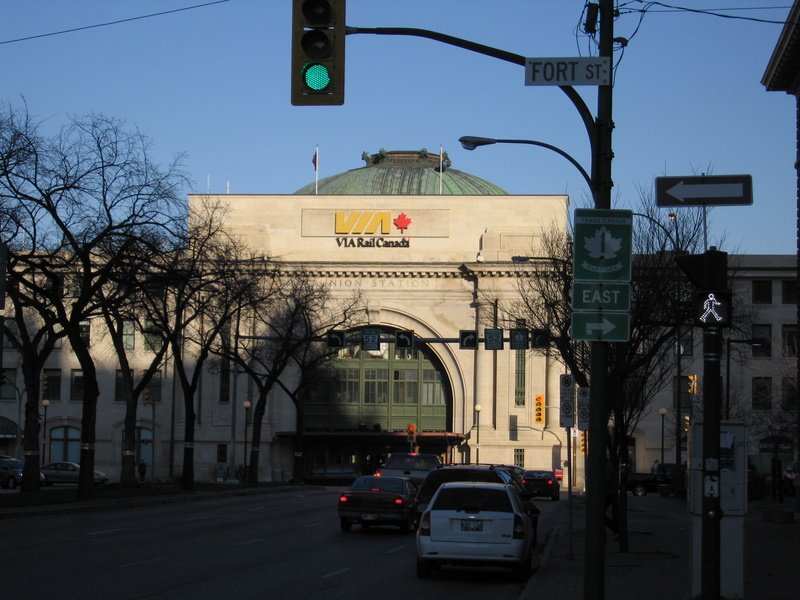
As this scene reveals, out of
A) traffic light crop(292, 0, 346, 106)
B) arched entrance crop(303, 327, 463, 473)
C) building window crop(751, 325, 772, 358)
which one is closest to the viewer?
traffic light crop(292, 0, 346, 106)

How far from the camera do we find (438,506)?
19797mm

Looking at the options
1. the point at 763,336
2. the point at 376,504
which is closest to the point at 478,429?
the point at 763,336

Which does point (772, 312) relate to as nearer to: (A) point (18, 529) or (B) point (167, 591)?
(A) point (18, 529)

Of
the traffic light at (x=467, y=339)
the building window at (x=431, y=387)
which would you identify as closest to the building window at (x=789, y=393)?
the building window at (x=431, y=387)

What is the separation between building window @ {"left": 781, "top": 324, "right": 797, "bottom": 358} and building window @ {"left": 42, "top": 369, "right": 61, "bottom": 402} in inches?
1870

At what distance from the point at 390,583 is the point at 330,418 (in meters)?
63.1

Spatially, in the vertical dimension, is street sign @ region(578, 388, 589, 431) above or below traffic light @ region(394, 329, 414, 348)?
below

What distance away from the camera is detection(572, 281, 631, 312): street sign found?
11211 mm

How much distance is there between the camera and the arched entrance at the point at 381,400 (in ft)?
264

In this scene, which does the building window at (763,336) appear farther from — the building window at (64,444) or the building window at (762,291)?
the building window at (64,444)

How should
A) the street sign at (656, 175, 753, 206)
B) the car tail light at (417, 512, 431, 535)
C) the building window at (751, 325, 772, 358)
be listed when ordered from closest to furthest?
the street sign at (656, 175, 753, 206), the car tail light at (417, 512, 431, 535), the building window at (751, 325, 772, 358)

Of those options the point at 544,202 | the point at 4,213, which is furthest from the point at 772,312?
the point at 4,213

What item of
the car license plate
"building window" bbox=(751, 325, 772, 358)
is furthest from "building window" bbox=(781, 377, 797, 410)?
the car license plate

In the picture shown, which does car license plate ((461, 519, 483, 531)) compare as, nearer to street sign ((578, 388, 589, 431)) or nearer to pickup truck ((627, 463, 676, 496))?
street sign ((578, 388, 589, 431))
